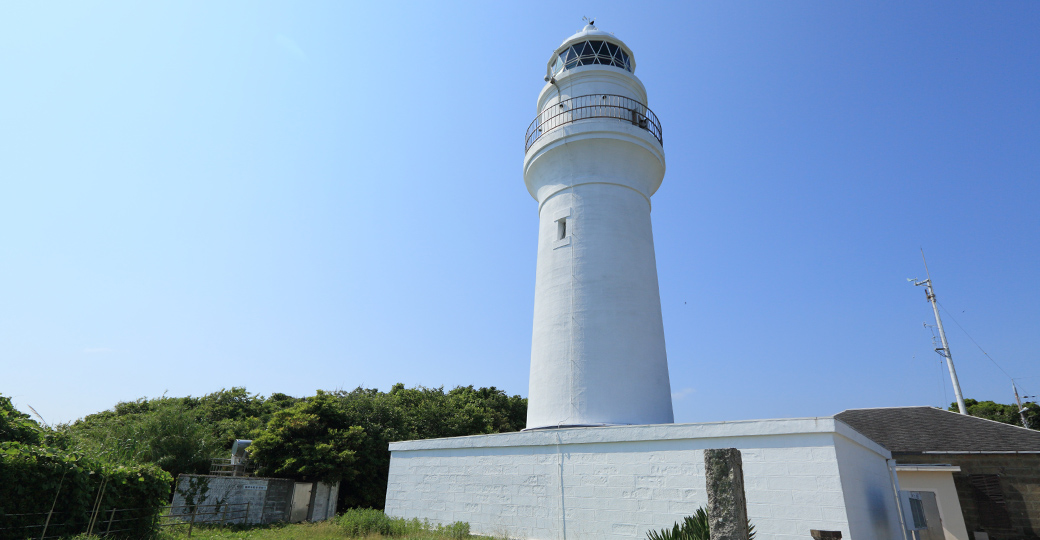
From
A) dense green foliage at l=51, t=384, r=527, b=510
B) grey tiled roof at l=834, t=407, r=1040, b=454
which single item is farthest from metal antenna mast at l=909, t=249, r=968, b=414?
dense green foliage at l=51, t=384, r=527, b=510

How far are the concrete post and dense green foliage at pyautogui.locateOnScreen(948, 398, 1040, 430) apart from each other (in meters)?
32.9

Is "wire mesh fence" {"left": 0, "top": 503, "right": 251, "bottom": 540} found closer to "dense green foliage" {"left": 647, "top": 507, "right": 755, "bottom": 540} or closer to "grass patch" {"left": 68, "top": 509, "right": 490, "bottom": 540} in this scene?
"grass patch" {"left": 68, "top": 509, "right": 490, "bottom": 540}

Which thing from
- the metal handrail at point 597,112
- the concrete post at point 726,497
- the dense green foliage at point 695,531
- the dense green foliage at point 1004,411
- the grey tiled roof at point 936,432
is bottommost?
the dense green foliage at point 695,531

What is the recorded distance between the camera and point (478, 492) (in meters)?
10.2

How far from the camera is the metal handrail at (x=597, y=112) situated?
12.8 m

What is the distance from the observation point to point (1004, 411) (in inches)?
1248

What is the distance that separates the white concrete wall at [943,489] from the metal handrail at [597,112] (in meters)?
11.0

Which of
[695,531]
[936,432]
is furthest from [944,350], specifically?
[695,531]

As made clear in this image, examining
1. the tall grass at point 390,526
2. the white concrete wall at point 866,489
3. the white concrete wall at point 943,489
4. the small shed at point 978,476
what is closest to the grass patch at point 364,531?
the tall grass at point 390,526

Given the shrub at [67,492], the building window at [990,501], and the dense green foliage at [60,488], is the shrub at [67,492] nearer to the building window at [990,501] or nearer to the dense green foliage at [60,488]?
the dense green foliage at [60,488]

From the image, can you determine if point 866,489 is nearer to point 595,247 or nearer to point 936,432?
point 595,247

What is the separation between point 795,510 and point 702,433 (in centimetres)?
155

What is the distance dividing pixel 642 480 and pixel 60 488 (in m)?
10.1

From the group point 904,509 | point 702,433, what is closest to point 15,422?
point 702,433
